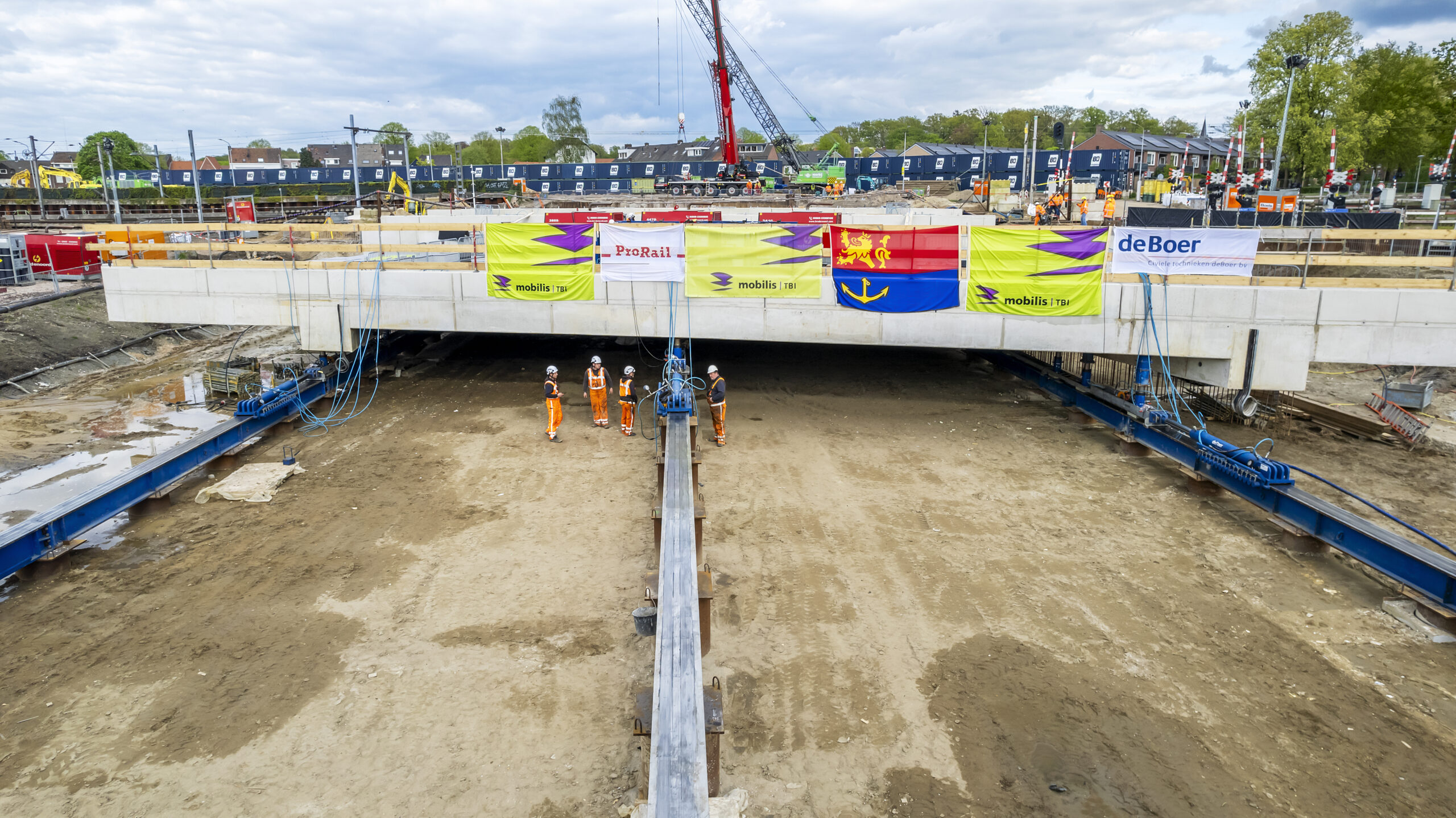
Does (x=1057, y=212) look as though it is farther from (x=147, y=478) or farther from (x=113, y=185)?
(x=113, y=185)

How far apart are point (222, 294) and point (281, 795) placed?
506 inches

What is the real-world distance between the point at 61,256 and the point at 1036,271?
33943 millimetres

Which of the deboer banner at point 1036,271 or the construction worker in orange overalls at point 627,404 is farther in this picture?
the construction worker in orange overalls at point 627,404

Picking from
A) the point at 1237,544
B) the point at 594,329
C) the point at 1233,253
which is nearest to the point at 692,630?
the point at 1237,544

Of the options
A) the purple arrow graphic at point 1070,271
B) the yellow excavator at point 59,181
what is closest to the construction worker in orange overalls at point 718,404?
the purple arrow graphic at point 1070,271

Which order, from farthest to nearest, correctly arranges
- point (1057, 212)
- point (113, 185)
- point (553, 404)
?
point (113, 185) → point (1057, 212) → point (553, 404)

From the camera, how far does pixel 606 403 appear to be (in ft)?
46.0

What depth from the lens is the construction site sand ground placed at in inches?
223

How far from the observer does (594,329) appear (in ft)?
48.1

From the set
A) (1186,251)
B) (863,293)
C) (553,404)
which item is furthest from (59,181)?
(1186,251)

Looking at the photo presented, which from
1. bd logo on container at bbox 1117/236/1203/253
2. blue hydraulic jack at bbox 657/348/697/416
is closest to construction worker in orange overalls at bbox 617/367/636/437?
blue hydraulic jack at bbox 657/348/697/416

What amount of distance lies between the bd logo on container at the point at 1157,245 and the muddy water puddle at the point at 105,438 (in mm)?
14846

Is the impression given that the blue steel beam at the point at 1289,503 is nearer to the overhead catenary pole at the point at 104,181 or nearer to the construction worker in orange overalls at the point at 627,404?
the construction worker in orange overalls at the point at 627,404

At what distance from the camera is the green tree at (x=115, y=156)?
3206 inches
